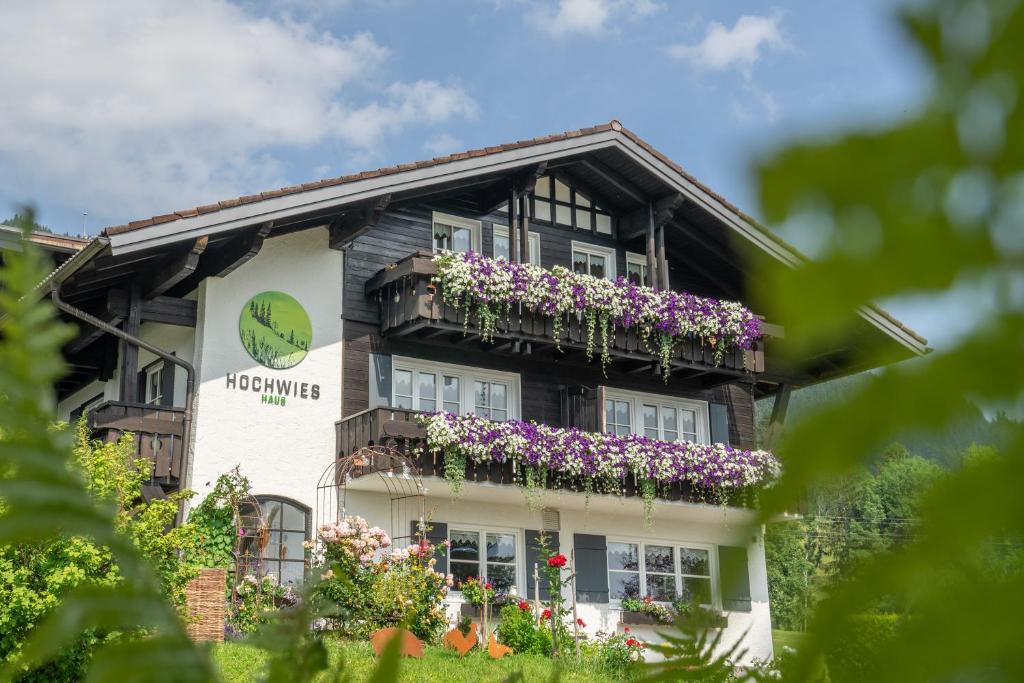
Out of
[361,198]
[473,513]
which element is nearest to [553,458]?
[473,513]

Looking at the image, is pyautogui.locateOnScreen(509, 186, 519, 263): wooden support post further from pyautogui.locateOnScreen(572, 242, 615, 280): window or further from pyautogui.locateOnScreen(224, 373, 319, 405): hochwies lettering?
pyautogui.locateOnScreen(224, 373, 319, 405): hochwies lettering

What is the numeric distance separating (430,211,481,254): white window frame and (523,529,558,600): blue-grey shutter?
448 centimetres

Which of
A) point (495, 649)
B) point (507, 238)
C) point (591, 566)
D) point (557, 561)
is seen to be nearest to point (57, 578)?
point (495, 649)

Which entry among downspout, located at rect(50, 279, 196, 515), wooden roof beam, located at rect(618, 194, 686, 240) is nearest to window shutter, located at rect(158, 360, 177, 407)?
downspout, located at rect(50, 279, 196, 515)

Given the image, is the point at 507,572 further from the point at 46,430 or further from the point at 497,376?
the point at 46,430

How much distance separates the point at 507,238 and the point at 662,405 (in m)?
3.93

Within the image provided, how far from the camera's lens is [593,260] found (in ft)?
64.7

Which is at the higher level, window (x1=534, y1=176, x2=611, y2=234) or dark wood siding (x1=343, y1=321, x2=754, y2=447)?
window (x1=534, y1=176, x2=611, y2=234)

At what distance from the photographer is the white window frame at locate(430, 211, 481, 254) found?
18125 mm

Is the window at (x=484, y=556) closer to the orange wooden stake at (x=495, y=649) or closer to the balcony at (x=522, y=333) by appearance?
the orange wooden stake at (x=495, y=649)

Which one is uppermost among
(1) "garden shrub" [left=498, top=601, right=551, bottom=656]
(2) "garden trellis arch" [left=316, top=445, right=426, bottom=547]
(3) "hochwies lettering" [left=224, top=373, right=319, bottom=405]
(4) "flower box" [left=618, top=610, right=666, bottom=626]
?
(3) "hochwies lettering" [left=224, top=373, right=319, bottom=405]

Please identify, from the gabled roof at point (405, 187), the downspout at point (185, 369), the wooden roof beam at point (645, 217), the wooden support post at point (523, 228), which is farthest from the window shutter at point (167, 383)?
the wooden roof beam at point (645, 217)

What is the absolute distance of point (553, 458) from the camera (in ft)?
55.4

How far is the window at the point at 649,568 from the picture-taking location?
18.8 m
